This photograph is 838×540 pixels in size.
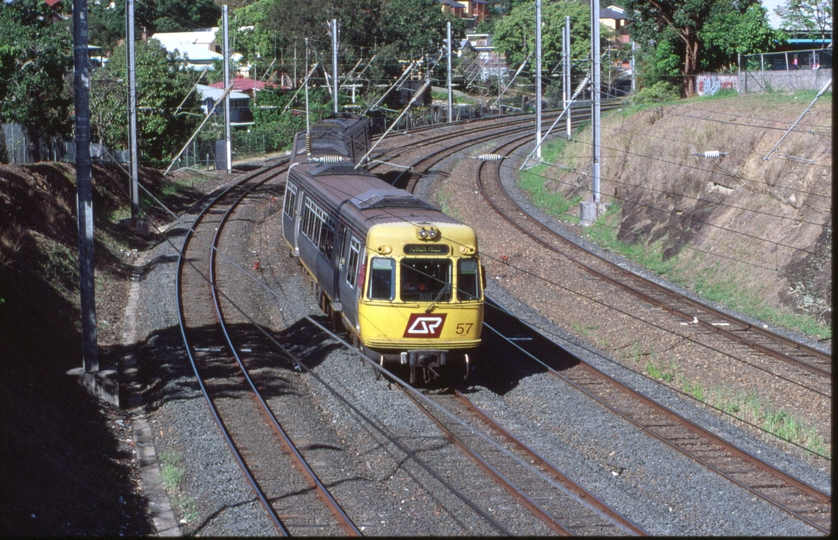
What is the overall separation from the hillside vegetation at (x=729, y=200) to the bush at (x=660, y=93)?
212 inches

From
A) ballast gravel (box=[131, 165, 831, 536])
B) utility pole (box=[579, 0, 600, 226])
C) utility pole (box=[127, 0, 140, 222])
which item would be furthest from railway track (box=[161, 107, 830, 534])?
utility pole (box=[579, 0, 600, 226])

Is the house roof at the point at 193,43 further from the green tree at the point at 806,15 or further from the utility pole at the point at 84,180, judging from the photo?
the utility pole at the point at 84,180

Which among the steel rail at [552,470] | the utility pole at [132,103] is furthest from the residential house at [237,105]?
the steel rail at [552,470]

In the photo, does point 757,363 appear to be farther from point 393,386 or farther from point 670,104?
point 670,104

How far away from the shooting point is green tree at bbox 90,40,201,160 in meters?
38.9

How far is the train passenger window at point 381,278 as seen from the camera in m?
13.9

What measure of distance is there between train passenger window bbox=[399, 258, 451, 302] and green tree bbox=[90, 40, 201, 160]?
26824 millimetres

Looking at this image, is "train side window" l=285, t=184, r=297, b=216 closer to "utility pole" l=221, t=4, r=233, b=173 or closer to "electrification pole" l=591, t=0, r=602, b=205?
"electrification pole" l=591, t=0, r=602, b=205

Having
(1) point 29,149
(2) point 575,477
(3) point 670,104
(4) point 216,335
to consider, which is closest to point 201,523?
(2) point 575,477

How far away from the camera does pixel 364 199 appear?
1614 centimetres

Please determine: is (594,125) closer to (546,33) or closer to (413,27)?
(413,27)

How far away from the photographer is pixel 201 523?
988 centimetres

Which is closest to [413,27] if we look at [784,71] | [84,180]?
[784,71]

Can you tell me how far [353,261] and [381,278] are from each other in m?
1.20
